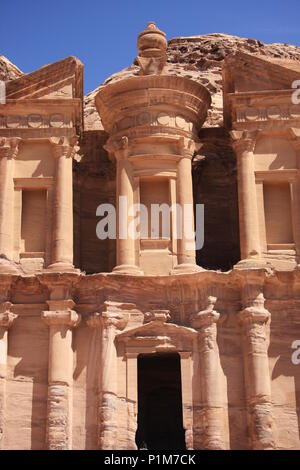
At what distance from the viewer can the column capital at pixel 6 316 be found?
20312mm

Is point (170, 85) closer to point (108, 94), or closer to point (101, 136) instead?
point (108, 94)

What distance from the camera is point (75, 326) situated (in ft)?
67.2

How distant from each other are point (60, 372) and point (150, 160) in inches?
215

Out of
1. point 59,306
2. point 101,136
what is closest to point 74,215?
point 101,136

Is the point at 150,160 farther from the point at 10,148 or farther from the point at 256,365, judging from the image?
the point at 256,365

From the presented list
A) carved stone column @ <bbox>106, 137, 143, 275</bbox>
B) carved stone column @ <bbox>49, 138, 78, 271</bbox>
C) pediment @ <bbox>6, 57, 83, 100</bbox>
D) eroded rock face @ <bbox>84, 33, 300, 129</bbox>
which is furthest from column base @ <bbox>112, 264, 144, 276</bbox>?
eroded rock face @ <bbox>84, 33, 300, 129</bbox>

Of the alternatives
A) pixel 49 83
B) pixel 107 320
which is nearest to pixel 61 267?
pixel 107 320

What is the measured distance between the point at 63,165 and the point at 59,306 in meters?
3.48

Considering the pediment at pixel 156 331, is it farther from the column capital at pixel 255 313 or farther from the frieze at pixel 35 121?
the frieze at pixel 35 121

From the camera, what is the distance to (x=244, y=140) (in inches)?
862

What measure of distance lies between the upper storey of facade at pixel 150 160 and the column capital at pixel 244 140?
0.08ft

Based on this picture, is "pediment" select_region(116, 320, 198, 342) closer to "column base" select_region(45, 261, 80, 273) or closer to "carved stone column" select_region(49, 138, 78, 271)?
"column base" select_region(45, 261, 80, 273)

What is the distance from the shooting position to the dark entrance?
80.0 feet
